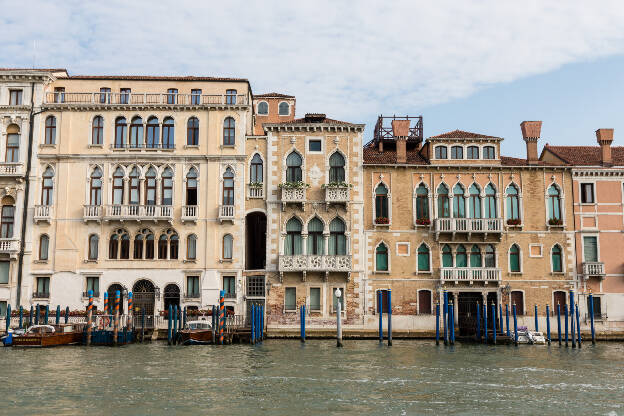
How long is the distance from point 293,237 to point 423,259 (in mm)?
6488

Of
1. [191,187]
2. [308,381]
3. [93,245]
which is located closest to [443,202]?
[191,187]

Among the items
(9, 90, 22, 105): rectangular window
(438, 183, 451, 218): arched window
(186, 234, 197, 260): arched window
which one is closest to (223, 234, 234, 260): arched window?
(186, 234, 197, 260): arched window

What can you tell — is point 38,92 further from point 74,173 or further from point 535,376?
point 535,376

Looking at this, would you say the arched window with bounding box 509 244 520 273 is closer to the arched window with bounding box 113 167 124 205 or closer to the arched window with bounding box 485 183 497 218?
the arched window with bounding box 485 183 497 218

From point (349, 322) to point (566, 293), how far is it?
10.7 meters

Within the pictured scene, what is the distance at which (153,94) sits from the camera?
3444cm

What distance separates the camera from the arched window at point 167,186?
111 feet

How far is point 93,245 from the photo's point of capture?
3378 cm

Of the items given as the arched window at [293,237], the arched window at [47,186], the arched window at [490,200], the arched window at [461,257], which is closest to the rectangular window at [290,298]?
the arched window at [293,237]

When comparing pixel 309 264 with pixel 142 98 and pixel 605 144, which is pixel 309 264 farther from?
pixel 605 144

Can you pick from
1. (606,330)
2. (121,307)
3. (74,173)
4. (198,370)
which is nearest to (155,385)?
(198,370)

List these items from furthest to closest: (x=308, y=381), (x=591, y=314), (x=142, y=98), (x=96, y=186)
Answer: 1. (x=142, y=98)
2. (x=96, y=186)
3. (x=591, y=314)
4. (x=308, y=381)

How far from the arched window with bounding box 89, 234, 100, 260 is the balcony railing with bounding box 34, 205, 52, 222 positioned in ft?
7.32

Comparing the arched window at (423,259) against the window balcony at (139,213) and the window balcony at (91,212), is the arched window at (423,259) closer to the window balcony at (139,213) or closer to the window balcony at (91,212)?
the window balcony at (139,213)
